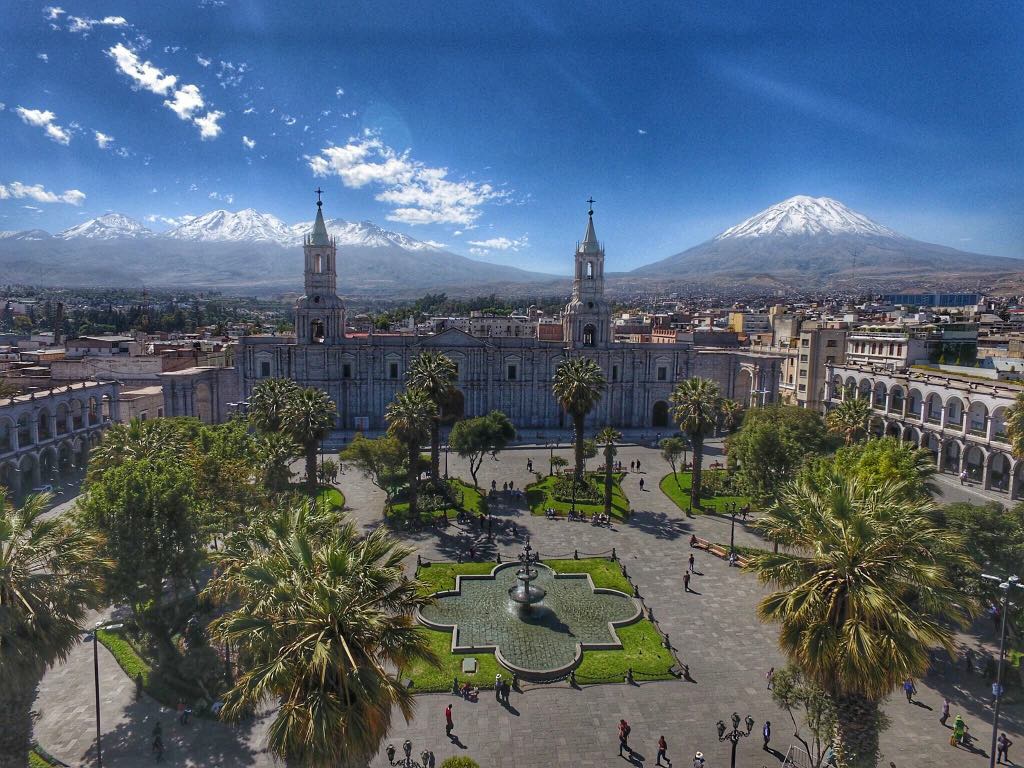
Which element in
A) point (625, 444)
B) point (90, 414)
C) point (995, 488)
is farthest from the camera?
point (625, 444)

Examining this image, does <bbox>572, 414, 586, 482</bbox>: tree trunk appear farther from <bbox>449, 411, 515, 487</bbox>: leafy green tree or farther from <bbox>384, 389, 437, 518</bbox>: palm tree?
<bbox>384, 389, 437, 518</bbox>: palm tree

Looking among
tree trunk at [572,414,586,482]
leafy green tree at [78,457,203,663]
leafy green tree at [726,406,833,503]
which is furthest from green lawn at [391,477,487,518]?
leafy green tree at [78,457,203,663]

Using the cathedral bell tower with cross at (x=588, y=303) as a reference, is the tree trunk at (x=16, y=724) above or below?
below

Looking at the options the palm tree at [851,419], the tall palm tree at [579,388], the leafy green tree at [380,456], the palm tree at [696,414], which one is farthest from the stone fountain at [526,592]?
the palm tree at [851,419]

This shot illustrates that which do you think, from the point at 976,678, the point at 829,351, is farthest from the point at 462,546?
the point at 829,351

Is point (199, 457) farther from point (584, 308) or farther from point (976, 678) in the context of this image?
point (584, 308)

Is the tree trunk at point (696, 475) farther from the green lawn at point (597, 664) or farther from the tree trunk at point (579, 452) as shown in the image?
the green lawn at point (597, 664)
